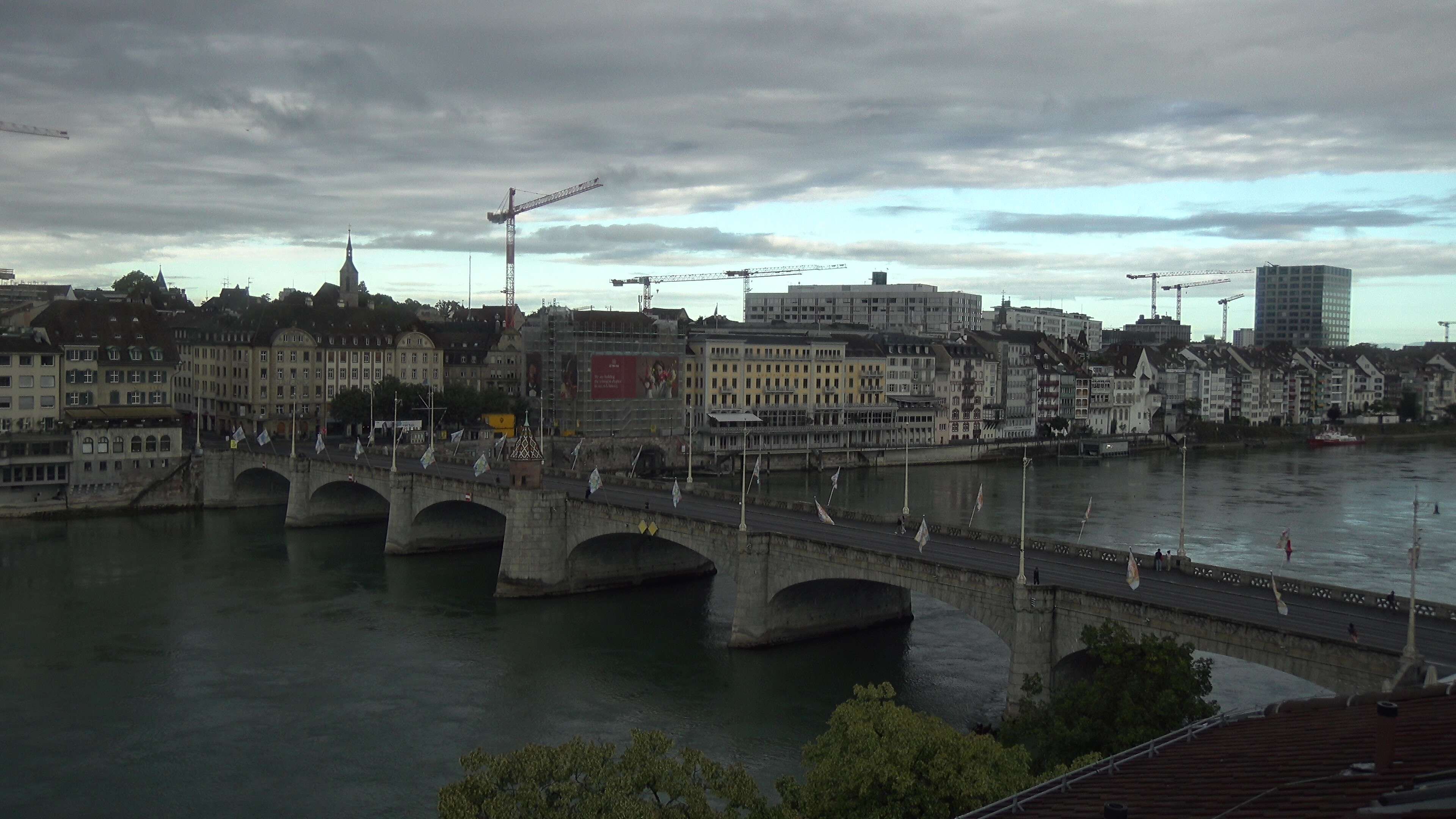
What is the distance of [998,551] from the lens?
49656 mm

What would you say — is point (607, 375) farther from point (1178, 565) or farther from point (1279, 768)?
point (1279, 768)

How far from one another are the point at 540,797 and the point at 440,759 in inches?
706

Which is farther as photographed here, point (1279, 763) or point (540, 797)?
point (540, 797)

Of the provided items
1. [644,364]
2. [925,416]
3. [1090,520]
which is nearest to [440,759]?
[1090,520]

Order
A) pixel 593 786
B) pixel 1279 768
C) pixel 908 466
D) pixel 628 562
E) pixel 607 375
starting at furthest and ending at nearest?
pixel 607 375, pixel 908 466, pixel 628 562, pixel 593 786, pixel 1279 768

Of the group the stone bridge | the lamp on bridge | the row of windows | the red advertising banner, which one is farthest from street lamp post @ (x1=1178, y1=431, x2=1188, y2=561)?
the row of windows

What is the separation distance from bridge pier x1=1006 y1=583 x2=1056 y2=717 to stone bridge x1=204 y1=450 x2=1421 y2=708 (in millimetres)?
41

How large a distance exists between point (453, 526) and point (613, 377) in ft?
157

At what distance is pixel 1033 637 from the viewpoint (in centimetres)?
3778

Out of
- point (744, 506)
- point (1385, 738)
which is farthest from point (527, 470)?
point (1385, 738)

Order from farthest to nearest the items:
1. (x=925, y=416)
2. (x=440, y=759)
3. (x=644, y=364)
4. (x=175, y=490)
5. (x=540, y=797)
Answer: (x=925, y=416) < (x=644, y=364) < (x=175, y=490) < (x=440, y=759) < (x=540, y=797)

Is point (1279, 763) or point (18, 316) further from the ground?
point (18, 316)

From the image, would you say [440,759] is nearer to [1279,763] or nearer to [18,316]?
[1279,763]

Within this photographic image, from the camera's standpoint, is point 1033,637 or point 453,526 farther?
point 453,526
